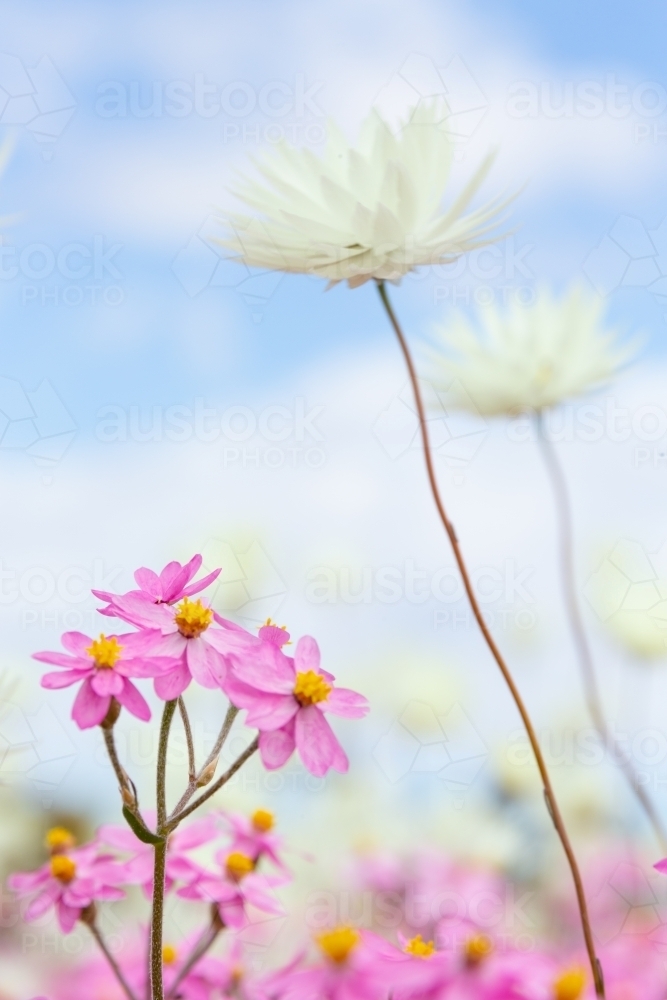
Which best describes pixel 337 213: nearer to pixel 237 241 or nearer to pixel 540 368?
pixel 237 241

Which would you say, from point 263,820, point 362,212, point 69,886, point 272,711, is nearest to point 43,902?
point 69,886

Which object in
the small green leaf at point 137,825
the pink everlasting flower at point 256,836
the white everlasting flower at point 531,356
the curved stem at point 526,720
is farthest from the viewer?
the white everlasting flower at point 531,356

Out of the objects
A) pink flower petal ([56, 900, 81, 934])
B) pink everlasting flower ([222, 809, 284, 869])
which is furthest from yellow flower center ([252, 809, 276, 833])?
pink flower petal ([56, 900, 81, 934])

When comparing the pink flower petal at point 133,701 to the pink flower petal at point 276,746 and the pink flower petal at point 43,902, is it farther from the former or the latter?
the pink flower petal at point 43,902

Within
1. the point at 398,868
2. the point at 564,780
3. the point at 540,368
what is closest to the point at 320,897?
the point at 398,868

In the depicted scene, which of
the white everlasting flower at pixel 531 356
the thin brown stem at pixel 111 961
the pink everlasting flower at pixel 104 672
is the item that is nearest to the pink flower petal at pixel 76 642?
the pink everlasting flower at pixel 104 672

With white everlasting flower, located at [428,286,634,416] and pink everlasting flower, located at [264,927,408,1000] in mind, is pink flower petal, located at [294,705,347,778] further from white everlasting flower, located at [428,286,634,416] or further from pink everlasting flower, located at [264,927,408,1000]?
white everlasting flower, located at [428,286,634,416]

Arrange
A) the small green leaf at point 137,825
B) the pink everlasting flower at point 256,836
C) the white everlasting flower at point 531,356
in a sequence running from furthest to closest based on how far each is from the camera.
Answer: the white everlasting flower at point 531,356, the pink everlasting flower at point 256,836, the small green leaf at point 137,825
